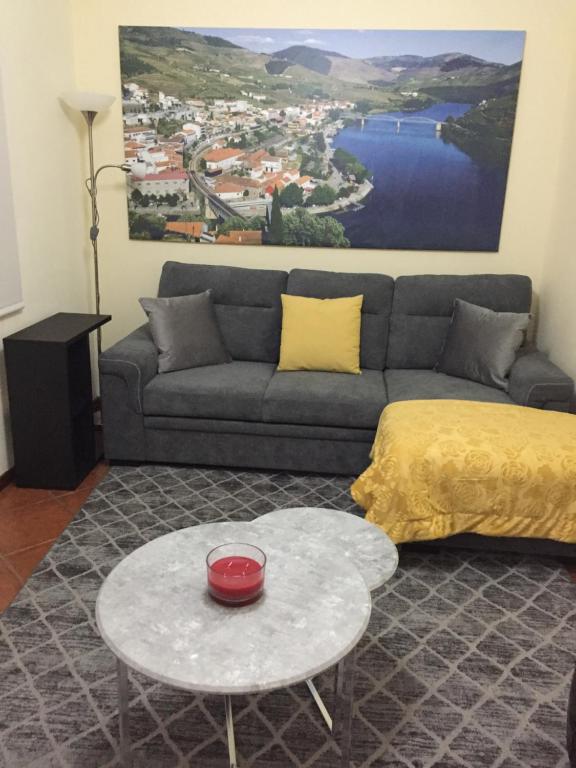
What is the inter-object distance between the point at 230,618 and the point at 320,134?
3020 millimetres

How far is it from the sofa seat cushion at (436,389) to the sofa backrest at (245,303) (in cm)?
73

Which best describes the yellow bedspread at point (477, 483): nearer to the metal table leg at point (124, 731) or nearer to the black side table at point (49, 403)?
the metal table leg at point (124, 731)

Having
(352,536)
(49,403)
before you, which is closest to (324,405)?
(352,536)

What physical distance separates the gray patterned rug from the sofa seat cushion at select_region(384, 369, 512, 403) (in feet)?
2.62

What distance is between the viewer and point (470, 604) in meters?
2.34

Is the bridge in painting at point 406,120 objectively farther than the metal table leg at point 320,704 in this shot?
Yes

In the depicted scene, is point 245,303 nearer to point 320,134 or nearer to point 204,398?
point 204,398

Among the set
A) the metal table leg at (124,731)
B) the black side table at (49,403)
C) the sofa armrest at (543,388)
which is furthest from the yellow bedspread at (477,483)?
the black side table at (49,403)

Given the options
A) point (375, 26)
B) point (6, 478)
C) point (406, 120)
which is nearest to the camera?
point (6, 478)

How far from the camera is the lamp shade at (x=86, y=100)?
3.30 meters

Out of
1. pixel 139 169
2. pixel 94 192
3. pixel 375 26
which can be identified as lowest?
pixel 94 192

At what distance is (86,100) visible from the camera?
3.31 metres

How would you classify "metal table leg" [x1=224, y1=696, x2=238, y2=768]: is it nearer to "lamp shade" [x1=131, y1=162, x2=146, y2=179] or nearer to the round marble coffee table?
the round marble coffee table

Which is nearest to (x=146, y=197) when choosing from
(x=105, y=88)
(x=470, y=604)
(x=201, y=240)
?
(x=201, y=240)
